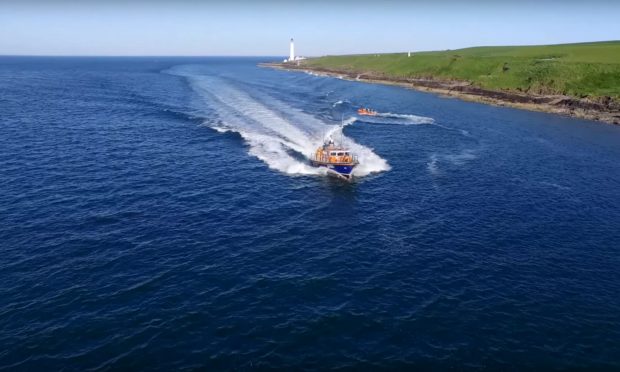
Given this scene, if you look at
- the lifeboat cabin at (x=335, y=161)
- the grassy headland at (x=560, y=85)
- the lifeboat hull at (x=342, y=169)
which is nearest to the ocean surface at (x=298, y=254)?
the lifeboat cabin at (x=335, y=161)

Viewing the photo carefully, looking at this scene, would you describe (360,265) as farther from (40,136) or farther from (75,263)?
(40,136)

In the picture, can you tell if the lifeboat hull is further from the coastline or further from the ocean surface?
the coastline

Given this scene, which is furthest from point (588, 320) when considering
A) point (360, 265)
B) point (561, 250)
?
point (360, 265)

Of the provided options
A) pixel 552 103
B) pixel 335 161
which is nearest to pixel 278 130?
pixel 335 161

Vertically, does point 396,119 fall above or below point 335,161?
above

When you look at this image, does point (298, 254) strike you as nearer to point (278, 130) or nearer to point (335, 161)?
point (335, 161)

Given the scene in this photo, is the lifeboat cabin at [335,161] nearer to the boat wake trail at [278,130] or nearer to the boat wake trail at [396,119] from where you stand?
the boat wake trail at [278,130]
